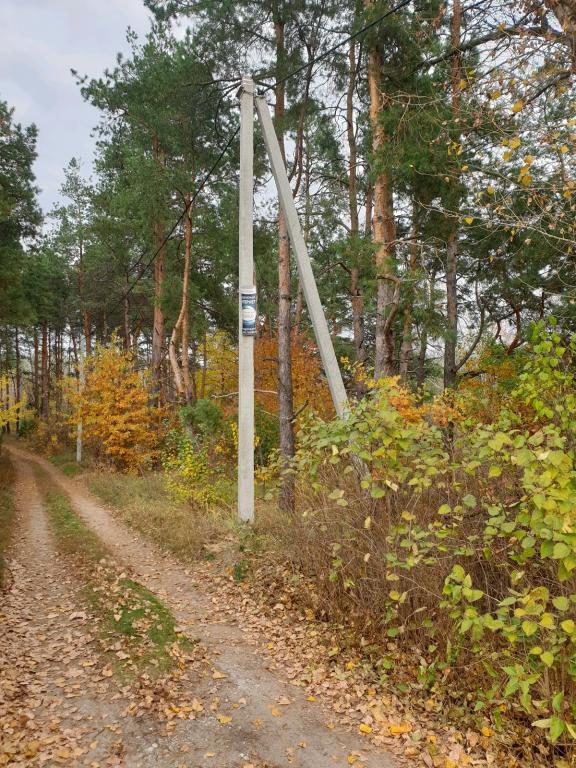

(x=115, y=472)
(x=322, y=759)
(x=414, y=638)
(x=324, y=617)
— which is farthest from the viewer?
(x=115, y=472)

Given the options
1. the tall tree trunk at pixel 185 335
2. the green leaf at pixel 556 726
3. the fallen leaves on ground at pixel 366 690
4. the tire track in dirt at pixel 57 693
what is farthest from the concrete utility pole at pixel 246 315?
the tall tree trunk at pixel 185 335

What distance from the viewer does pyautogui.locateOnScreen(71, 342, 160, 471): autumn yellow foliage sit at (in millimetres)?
16141

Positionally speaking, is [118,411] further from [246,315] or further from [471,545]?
[471,545]

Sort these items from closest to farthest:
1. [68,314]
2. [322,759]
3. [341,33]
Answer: [322,759] < [341,33] < [68,314]

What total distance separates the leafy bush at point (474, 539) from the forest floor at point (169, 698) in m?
0.81

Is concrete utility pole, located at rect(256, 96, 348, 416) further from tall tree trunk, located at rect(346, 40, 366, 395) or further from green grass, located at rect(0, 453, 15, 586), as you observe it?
green grass, located at rect(0, 453, 15, 586)

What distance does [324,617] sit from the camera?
4.82m

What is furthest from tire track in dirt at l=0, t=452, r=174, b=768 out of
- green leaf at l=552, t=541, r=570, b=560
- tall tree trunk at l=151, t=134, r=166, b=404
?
tall tree trunk at l=151, t=134, r=166, b=404

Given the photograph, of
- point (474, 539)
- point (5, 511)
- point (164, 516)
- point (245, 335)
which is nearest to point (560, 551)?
point (474, 539)

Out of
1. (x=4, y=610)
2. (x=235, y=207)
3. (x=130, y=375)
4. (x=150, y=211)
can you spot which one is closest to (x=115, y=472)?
(x=130, y=375)

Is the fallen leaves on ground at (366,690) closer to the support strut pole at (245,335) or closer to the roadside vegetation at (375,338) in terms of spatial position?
the roadside vegetation at (375,338)

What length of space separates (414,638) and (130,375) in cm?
1486

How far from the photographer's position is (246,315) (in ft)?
21.2

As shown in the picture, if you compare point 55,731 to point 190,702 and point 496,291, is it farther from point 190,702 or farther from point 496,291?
point 496,291
